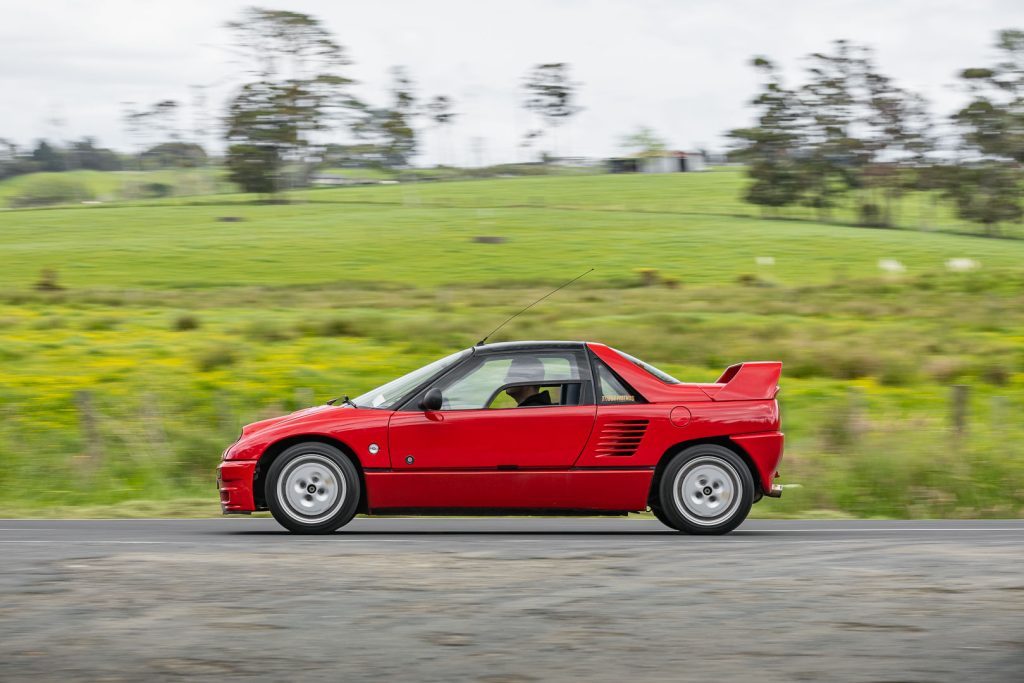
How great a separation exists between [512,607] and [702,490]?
3137 mm

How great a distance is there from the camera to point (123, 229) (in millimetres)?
90625

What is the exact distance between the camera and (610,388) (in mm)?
9805

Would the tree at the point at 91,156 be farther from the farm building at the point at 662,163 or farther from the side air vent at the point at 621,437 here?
the side air vent at the point at 621,437

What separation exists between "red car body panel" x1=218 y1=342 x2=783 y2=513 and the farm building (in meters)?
124

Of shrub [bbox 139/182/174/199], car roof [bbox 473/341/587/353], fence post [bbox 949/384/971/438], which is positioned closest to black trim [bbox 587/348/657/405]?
car roof [bbox 473/341/587/353]

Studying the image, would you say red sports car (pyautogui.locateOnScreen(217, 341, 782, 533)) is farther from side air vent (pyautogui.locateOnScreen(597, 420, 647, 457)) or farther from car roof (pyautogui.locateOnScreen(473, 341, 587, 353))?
car roof (pyautogui.locateOnScreen(473, 341, 587, 353))

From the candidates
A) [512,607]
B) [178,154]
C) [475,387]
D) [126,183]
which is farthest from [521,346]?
[126,183]

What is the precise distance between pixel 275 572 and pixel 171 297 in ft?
149

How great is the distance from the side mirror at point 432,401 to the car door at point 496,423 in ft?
0.22

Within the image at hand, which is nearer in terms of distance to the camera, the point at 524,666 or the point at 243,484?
the point at 524,666

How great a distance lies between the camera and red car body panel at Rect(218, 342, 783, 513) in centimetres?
956

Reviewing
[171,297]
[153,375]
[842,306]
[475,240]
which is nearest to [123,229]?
[475,240]

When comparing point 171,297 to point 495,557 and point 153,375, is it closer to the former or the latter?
point 153,375

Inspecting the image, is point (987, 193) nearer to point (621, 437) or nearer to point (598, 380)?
point (598, 380)
